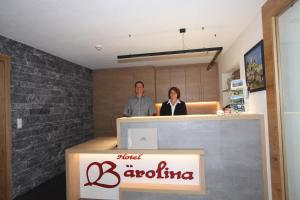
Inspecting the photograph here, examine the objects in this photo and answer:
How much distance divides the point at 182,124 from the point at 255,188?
102 cm

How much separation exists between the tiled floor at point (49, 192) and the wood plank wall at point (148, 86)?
1811 millimetres

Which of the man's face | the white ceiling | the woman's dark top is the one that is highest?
the white ceiling

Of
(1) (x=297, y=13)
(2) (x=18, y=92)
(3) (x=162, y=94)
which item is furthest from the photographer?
(3) (x=162, y=94)

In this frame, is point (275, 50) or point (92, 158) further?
point (92, 158)

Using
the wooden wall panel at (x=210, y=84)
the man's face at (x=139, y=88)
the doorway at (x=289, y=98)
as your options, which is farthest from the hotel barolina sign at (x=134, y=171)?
the wooden wall panel at (x=210, y=84)

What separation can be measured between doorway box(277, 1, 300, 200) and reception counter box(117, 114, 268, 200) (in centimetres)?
80

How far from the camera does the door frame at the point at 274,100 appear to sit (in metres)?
1.41

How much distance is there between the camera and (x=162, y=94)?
16.8 ft

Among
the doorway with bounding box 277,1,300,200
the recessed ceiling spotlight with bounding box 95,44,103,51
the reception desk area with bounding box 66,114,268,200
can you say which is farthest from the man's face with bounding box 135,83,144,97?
the doorway with bounding box 277,1,300,200

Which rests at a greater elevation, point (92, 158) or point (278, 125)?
point (278, 125)

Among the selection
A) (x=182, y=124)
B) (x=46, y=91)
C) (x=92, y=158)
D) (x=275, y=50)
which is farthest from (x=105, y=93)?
(x=275, y=50)

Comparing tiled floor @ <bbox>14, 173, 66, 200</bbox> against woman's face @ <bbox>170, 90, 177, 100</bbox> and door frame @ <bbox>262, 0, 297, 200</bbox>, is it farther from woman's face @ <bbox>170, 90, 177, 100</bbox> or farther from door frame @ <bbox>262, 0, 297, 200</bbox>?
door frame @ <bbox>262, 0, 297, 200</bbox>

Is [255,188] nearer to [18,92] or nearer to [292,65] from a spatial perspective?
[292,65]

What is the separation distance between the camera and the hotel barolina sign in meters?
2.37
